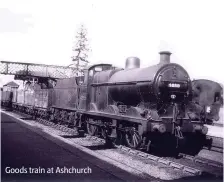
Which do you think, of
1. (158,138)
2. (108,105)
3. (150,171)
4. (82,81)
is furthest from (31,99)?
(150,171)

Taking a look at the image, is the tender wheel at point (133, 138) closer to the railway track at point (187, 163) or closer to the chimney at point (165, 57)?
the railway track at point (187, 163)

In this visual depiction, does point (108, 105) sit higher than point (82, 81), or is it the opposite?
point (82, 81)

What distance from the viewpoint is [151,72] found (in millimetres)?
10398

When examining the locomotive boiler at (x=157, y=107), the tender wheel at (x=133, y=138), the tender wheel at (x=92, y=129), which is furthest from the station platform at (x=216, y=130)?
the tender wheel at (x=133, y=138)

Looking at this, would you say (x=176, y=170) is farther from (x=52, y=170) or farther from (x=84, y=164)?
(x=52, y=170)

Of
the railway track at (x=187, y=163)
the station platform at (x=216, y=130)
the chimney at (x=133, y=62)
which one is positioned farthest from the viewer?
the station platform at (x=216, y=130)

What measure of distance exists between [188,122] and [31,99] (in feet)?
66.3

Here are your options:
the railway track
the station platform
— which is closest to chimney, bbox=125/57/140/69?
the railway track

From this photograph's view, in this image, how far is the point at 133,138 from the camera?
11.1m

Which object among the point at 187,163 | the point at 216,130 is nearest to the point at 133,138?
the point at 187,163

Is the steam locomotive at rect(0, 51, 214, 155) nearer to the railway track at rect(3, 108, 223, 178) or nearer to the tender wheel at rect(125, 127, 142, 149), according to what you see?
the tender wheel at rect(125, 127, 142, 149)

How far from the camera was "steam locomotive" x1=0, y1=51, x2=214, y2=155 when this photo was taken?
398 inches

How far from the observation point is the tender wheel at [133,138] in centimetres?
1081

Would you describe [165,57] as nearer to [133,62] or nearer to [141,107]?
[141,107]
